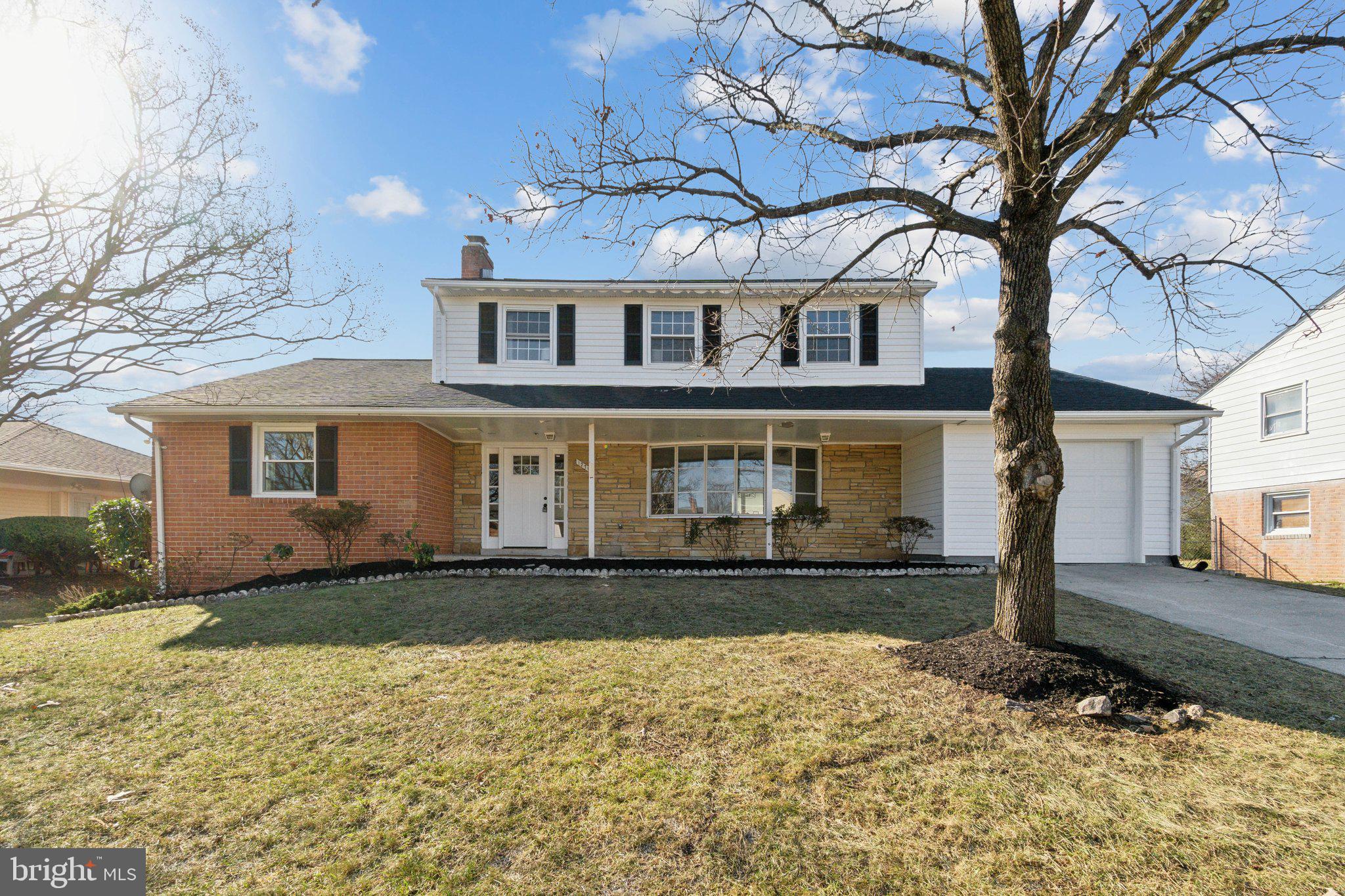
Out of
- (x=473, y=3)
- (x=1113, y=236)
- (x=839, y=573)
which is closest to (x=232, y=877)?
(x=473, y=3)

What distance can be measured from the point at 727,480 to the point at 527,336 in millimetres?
4805

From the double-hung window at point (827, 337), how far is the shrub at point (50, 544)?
49.6 ft

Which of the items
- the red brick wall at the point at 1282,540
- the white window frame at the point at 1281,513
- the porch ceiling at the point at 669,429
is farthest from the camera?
the white window frame at the point at 1281,513

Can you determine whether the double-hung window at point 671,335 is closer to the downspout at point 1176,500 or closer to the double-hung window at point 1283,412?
the downspout at point 1176,500

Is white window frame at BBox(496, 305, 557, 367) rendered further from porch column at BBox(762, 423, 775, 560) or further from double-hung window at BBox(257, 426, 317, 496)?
porch column at BBox(762, 423, 775, 560)

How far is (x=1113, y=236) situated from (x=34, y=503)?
2498cm

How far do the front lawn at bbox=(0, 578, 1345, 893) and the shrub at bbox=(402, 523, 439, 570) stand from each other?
415cm

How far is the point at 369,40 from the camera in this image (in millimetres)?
6734

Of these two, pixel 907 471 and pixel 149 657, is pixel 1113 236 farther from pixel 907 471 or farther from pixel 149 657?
pixel 149 657

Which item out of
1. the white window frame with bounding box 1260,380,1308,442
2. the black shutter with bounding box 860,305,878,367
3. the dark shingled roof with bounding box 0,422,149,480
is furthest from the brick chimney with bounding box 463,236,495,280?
the white window frame with bounding box 1260,380,1308,442

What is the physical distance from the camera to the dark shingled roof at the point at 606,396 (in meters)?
10.9

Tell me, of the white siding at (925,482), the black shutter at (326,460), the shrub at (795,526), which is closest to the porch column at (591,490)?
the shrub at (795,526)

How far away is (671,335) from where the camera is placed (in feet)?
42.8

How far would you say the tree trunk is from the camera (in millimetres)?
5125
